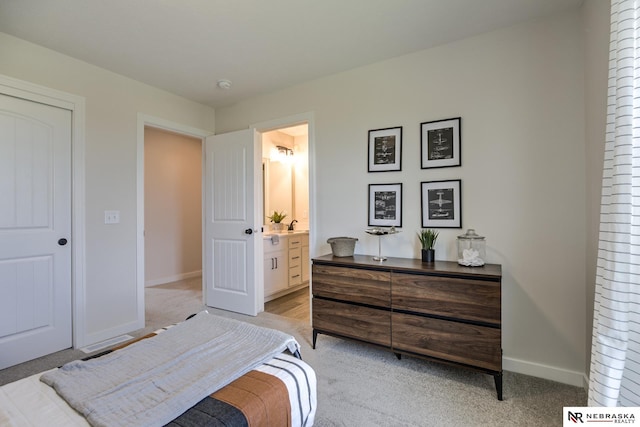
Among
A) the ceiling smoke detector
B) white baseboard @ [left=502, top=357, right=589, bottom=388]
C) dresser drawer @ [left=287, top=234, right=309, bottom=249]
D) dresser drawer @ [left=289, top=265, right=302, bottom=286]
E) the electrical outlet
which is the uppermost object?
the ceiling smoke detector

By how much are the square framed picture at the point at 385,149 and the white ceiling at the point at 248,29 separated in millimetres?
671

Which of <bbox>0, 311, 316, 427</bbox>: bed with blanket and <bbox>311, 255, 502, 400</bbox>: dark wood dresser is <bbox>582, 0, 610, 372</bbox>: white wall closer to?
<bbox>311, 255, 502, 400</bbox>: dark wood dresser

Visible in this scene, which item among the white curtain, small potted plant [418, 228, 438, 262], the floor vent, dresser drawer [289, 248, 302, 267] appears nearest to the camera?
the white curtain

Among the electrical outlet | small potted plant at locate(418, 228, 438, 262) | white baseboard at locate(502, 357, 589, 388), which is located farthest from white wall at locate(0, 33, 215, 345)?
white baseboard at locate(502, 357, 589, 388)

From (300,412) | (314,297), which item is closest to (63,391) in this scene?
(300,412)

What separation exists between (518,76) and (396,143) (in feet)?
3.21

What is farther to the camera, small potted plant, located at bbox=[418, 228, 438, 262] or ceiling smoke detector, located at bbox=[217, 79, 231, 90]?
ceiling smoke detector, located at bbox=[217, 79, 231, 90]

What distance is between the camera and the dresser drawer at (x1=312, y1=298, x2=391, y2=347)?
221 centimetres

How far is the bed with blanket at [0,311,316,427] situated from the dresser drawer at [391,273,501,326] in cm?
101

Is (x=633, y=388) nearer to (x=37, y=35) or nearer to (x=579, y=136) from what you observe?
(x=579, y=136)

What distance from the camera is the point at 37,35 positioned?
2.26 meters

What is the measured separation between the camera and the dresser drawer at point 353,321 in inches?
87.0

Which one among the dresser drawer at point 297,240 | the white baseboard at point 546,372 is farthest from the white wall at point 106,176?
the white baseboard at point 546,372

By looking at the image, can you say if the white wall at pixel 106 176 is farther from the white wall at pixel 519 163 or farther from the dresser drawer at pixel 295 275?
the white wall at pixel 519 163
